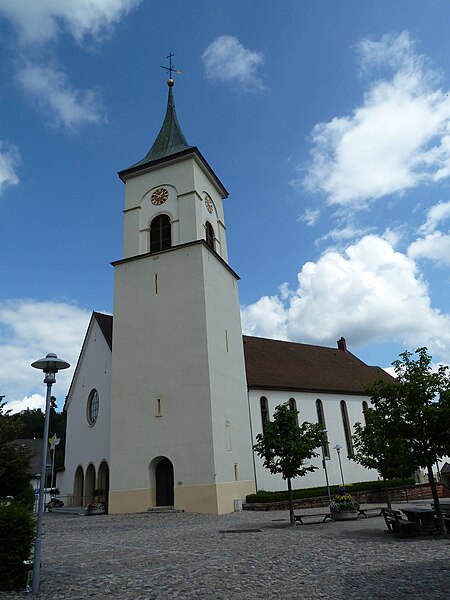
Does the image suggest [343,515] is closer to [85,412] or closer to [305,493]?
[305,493]

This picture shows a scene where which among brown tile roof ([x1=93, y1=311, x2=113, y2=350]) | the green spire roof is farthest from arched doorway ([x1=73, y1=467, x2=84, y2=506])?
the green spire roof

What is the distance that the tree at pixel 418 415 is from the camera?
12.8 meters

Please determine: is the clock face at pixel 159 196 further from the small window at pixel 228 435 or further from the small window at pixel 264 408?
the small window at pixel 228 435

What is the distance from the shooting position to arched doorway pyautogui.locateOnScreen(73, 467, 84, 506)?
2978cm

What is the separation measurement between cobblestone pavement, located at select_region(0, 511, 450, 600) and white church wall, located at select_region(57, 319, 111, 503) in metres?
12.6

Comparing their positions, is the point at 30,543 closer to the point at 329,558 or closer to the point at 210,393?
the point at 329,558

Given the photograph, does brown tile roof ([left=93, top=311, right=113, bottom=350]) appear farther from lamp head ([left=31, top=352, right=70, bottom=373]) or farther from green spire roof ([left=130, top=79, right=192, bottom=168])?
lamp head ([left=31, top=352, right=70, bottom=373])

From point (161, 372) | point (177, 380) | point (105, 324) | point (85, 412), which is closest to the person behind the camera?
point (177, 380)

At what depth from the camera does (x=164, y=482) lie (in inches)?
961

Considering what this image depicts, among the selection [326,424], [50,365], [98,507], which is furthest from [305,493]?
[50,365]

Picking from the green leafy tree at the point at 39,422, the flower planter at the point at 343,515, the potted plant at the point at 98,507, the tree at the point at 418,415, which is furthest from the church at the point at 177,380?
the green leafy tree at the point at 39,422

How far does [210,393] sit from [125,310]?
729 centimetres

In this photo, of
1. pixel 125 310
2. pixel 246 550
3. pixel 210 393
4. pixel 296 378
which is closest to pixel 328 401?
pixel 296 378

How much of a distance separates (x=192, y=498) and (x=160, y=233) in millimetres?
14775
